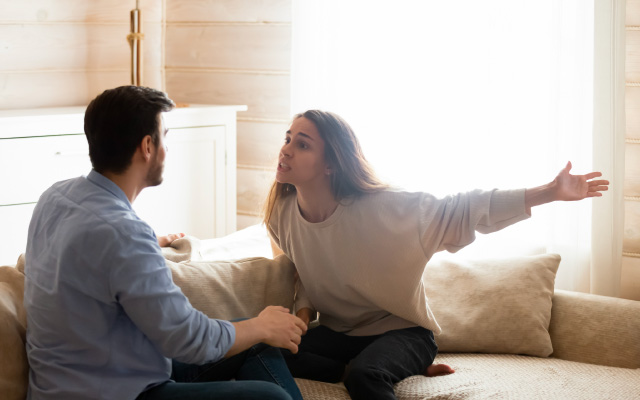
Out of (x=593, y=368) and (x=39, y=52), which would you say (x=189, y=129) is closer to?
(x=39, y=52)

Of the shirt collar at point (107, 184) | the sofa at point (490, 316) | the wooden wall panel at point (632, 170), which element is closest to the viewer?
the shirt collar at point (107, 184)

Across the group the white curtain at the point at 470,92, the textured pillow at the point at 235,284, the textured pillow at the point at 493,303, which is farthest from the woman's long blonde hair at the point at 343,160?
the white curtain at the point at 470,92

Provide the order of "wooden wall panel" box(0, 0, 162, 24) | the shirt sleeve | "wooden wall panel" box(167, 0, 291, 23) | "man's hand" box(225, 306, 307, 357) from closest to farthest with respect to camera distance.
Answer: the shirt sleeve, "man's hand" box(225, 306, 307, 357), "wooden wall panel" box(0, 0, 162, 24), "wooden wall panel" box(167, 0, 291, 23)

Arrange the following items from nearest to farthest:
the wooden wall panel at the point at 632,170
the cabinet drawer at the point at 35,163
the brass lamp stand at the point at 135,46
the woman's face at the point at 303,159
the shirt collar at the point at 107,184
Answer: the shirt collar at the point at 107,184, the woman's face at the point at 303,159, the cabinet drawer at the point at 35,163, the wooden wall panel at the point at 632,170, the brass lamp stand at the point at 135,46

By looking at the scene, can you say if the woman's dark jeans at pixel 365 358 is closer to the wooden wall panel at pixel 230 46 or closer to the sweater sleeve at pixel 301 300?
the sweater sleeve at pixel 301 300

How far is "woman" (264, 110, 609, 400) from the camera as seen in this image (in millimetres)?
2082

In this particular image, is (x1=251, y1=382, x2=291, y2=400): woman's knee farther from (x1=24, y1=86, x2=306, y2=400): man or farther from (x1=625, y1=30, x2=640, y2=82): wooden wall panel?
(x1=625, y1=30, x2=640, y2=82): wooden wall panel

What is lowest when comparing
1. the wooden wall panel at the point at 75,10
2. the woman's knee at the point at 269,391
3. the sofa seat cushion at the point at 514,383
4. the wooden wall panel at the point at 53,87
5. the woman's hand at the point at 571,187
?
the sofa seat cushion at the point at 514,383

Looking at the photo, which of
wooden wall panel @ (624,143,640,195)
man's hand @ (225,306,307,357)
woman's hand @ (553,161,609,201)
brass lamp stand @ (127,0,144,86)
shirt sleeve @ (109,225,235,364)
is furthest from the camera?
brass lamp stand @ (127,0,144,86)

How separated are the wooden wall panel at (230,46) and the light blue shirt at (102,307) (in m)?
2.12

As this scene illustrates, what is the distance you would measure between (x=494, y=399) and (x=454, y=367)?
29cm

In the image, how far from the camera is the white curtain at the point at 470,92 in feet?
9.50

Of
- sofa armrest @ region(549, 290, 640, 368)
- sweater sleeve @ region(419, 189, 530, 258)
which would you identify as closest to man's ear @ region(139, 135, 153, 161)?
sweater sleeve @ region(419, 189, 530, 258)

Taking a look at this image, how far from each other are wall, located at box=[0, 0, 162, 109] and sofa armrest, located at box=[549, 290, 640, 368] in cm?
226
